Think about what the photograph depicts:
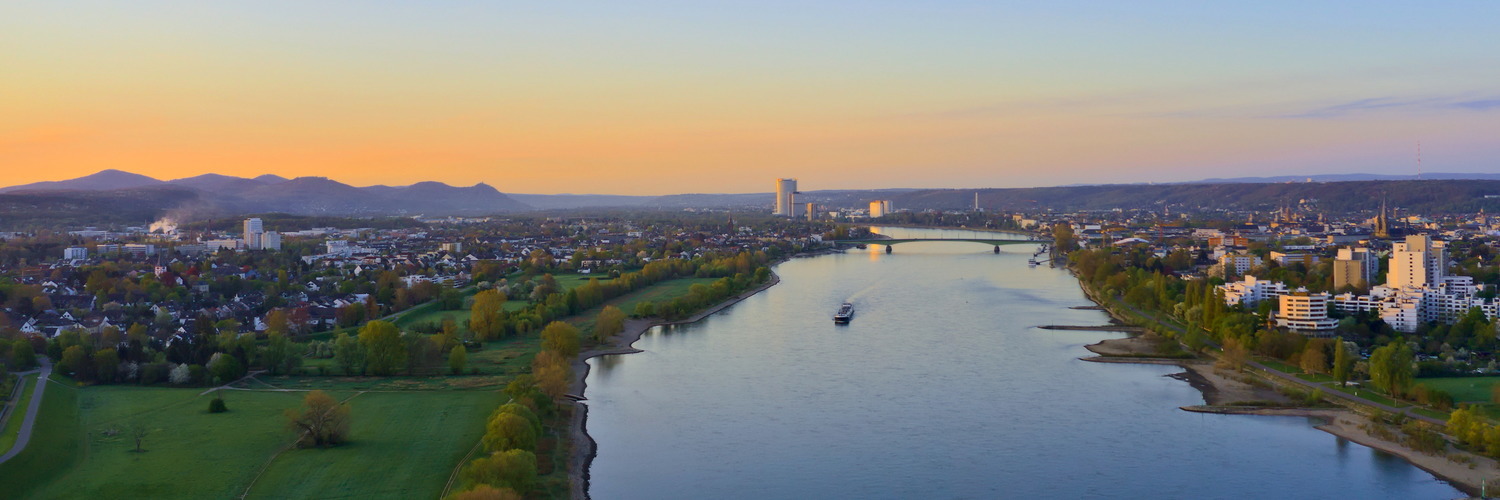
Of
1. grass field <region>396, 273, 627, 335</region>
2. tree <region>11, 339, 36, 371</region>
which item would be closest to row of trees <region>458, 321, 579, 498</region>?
grass field <region>396, 273, 627, 335</region>

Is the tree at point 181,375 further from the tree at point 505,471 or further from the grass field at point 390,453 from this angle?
the tree at point 505,471

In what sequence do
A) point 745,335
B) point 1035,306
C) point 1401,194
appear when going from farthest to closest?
point 1401,194 → point 1035,306 → point 745,335

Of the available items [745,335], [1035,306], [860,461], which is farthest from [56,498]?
[1035,306]

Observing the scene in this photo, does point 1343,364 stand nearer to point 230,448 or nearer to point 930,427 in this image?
point 930,427

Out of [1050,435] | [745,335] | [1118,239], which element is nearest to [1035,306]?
[745,335]

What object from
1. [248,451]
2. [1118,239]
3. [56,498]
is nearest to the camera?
[56,498]

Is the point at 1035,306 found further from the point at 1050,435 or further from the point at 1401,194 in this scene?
the point at 1401,194

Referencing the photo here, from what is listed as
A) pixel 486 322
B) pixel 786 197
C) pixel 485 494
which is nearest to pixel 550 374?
pixel 485 494

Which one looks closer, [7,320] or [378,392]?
[378,392]
